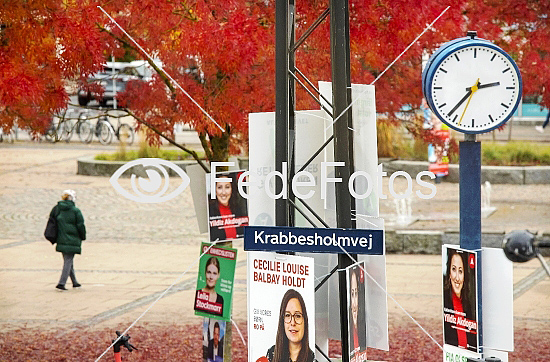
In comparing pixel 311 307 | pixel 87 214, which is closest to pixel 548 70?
pixel 311 307

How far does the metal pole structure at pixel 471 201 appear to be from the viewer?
5641 mm

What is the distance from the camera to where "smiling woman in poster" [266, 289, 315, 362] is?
583 centimetres

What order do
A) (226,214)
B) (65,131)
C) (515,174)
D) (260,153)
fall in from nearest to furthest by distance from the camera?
(260,153)
(226,214)
(65,131)
(515,174)

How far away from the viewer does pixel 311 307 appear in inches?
227

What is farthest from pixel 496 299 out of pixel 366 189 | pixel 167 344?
pixel 167 344

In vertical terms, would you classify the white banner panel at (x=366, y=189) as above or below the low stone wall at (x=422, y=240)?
above

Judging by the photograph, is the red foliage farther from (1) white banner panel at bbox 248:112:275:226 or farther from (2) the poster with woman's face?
(1) white banner panel at bbox 248:112:275:226

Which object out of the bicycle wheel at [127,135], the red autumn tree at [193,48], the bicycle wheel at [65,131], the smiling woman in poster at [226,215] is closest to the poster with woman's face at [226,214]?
the smiling woman in poster at [226,215]

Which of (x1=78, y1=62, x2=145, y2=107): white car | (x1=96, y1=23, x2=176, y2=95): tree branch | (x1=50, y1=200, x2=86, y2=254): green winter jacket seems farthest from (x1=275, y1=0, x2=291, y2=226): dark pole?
(x1=50, y1=200, x2=86, y2=254): green winter jacket

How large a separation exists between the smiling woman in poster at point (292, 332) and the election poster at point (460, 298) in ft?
3.10

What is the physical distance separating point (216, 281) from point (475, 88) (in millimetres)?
2960

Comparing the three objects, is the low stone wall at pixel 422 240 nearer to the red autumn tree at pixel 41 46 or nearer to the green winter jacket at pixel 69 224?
the green winter jacket at pixel 69 224

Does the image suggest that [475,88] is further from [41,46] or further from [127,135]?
[127,135]

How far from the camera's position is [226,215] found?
7371mm
